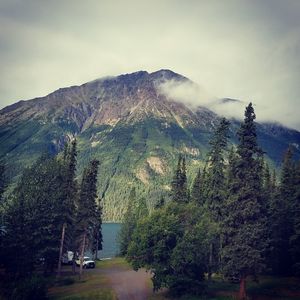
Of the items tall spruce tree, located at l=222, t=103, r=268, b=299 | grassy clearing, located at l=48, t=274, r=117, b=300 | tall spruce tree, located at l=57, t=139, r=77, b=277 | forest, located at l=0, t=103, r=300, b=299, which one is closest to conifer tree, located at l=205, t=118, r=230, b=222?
forest, located at l=0, t=103, r=300, b=299

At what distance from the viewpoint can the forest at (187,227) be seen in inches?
1719

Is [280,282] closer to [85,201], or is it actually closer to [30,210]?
[85,201]

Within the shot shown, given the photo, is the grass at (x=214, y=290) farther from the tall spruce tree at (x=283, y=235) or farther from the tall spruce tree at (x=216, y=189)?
the tall spruce tree at (x=216, y=189)

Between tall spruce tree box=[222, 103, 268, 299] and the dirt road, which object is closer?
tall spruce tree box=[222, 103, 268, 299]

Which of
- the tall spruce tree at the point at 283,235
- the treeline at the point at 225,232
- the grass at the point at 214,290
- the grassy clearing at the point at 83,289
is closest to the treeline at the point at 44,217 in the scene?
the grassy clearing at the point at 83,289

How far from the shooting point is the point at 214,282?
176 feet

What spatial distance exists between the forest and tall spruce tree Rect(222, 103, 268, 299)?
11cm

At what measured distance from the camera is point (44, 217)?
57812 mm

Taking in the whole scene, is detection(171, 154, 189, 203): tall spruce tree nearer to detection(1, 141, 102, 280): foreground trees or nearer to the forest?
the forest

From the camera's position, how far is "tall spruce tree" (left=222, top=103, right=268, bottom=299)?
42281 millimetres

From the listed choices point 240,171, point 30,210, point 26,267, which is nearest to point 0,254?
point 26,267

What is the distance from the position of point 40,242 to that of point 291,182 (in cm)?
4123

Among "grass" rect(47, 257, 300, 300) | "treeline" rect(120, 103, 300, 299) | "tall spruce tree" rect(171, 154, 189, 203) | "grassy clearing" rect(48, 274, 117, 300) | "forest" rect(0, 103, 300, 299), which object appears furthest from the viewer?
"tall spruce tree" rect(171, 154, 189, 203)

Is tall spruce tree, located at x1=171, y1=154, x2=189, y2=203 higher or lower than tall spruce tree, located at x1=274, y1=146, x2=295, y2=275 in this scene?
higher
